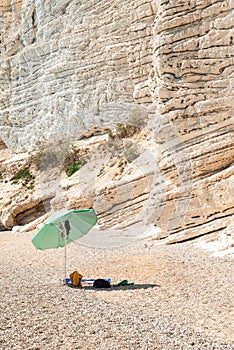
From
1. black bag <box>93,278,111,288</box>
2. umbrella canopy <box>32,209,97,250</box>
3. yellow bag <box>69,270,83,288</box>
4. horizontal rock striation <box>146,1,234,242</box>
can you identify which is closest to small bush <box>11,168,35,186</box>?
horizontal rock striation <box>146,1,234,242</box>

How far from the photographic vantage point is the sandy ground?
4816 mm

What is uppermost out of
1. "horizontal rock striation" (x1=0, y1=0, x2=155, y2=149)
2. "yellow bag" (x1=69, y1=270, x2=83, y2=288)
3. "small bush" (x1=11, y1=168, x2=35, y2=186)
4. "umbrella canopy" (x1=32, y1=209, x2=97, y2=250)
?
"horizontal rock striation" (x1=0, y1=0, x2=155, y2=149)

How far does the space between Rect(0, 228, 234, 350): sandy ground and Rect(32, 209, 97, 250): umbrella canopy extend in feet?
2.18

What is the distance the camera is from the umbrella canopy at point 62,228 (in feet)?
28.0

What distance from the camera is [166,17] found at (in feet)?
43.7

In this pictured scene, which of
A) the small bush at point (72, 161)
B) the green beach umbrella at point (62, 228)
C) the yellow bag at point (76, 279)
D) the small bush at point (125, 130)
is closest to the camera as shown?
the yellow bag at point (76, 279)

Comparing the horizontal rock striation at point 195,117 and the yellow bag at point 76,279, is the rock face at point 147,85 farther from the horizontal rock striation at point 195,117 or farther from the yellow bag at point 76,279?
the yellow bag at point 76,279

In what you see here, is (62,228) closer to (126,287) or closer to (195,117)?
(126,287)

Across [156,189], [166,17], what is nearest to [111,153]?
[156,189]

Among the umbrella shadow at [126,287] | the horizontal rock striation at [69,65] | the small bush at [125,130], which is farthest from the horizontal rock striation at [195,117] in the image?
the small bush at [125,130]

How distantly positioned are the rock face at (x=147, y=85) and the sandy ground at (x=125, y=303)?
6.45 feet

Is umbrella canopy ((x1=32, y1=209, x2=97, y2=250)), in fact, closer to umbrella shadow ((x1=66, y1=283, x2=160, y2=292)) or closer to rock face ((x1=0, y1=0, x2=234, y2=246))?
umbrella shadow ((x1=66, y1=283, x2=160, y2=292))

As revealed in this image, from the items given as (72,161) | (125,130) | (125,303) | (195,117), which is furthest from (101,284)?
(72,161)

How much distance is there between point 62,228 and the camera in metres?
8.80
